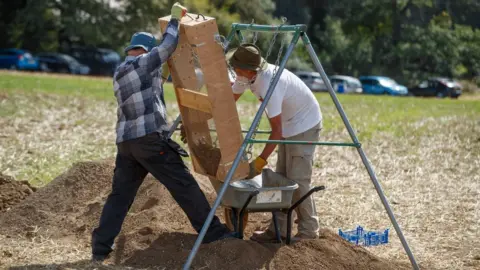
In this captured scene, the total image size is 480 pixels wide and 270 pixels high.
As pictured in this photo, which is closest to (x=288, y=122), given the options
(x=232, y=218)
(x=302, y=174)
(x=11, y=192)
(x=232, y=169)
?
(x=302, y=174)

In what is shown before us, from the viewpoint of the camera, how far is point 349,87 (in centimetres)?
5000

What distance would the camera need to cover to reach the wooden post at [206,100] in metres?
7.02

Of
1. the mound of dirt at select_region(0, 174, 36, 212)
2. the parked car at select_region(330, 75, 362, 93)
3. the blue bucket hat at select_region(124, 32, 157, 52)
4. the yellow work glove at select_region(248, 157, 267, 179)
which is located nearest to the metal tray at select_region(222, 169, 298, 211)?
the yellow work glove at select_region(248, 157, 267, 179)

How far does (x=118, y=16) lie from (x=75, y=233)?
4427 centimetres

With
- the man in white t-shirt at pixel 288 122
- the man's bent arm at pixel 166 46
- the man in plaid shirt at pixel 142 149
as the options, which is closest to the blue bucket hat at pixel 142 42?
the man in plaid shirt at pixel 142 149

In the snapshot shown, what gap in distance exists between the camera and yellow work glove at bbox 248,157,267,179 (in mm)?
7648

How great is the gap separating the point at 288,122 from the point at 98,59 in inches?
1651

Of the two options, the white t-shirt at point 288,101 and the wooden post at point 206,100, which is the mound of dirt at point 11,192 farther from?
the white t-shirt at point 288,101

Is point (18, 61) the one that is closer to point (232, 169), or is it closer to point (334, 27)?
point (334, 27)

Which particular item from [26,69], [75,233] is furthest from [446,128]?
[26,69]

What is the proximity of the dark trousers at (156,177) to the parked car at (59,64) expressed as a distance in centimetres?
3952

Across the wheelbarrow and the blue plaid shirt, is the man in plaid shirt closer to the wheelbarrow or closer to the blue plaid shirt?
the blue plaid shirt

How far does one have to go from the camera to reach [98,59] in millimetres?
49000

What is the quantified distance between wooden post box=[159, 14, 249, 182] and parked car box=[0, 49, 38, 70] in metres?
38.1
